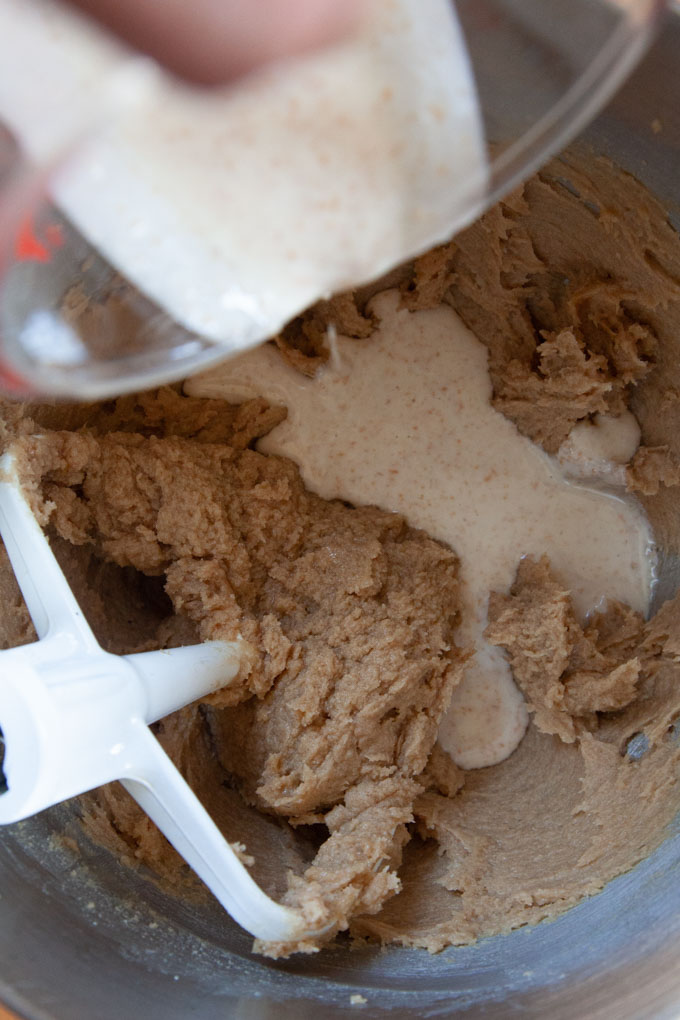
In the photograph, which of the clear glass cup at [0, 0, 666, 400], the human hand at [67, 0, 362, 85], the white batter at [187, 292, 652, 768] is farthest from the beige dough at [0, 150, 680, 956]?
the human hand at [67, 0, 362, 85]

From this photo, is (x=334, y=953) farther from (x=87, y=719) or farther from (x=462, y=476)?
(x=462, y=476)

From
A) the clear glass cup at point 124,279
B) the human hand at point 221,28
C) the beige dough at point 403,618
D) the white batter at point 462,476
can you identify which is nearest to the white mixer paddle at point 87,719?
the beige dough at point 403,618

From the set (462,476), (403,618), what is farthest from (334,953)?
(462,476)

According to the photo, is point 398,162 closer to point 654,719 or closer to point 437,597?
point 437,597

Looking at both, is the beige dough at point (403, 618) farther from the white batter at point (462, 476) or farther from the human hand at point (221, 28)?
the human hand at point (221, 28)

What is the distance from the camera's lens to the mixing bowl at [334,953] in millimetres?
1308

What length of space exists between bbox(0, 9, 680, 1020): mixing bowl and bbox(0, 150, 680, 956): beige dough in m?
0.07

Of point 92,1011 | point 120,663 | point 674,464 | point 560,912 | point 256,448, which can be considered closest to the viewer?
point 92,1011

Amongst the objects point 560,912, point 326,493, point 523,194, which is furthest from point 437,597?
point 523,194

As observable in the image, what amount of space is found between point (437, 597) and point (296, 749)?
0.51 m

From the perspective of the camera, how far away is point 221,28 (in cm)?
100

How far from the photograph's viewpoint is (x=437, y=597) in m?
1.98

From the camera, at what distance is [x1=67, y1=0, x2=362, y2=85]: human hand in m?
0.97

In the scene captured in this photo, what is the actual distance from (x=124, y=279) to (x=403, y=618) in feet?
3.34
